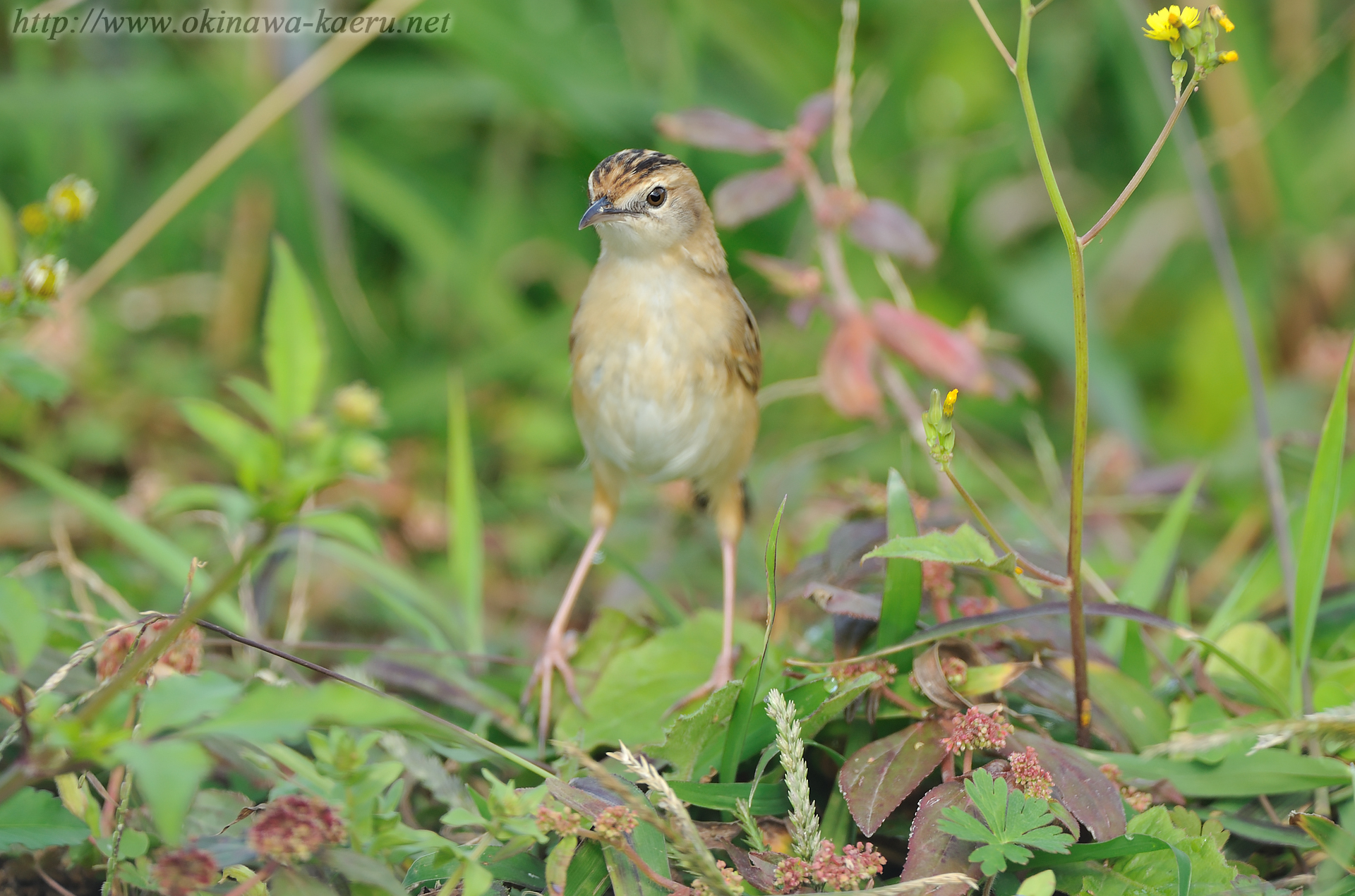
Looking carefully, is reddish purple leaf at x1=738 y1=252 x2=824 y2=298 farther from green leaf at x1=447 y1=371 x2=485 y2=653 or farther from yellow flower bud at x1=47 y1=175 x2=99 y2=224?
yellow flower bud at x1=47 y1=175 x2=99 y2=224

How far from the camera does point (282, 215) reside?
566 centimetres

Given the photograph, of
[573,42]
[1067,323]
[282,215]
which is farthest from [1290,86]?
[282,215]

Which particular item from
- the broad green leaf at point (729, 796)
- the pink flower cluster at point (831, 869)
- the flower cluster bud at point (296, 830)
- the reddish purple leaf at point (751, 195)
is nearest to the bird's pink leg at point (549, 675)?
the broad green leaf at point (729, 796)

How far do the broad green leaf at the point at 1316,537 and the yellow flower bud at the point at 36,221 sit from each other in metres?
3.15

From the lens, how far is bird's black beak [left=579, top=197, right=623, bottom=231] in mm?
3199

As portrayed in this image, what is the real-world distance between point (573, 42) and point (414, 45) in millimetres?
1037

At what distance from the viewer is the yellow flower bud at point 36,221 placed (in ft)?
8.79

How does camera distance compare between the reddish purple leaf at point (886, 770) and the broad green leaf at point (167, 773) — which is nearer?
the broad green leaf at point (167, 773)

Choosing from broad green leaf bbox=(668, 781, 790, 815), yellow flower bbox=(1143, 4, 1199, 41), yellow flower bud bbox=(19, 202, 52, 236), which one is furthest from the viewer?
yellow flower bud bbox=(19, 202, 52, 236)

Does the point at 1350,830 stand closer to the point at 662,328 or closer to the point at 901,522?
the point at 901,522

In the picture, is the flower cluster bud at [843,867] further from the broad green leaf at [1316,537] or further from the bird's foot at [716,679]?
the broad green leaf at [1316,537]

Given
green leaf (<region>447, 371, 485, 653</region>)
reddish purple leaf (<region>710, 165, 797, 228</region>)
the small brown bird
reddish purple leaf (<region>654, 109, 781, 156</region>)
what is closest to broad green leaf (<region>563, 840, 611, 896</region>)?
the small brown bird

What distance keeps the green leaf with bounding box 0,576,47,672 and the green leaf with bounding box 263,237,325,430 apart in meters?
0.47

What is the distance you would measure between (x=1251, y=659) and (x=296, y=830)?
A: 241cm
